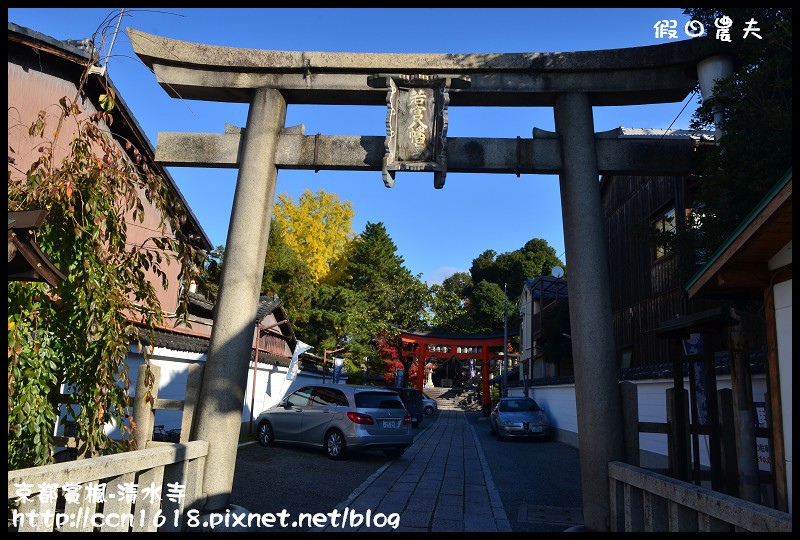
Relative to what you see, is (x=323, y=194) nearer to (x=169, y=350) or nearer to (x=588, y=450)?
(x=169, y=350)

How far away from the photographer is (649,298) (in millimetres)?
16938

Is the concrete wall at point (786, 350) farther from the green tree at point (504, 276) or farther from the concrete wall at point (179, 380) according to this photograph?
the green tree at point (504, 276)

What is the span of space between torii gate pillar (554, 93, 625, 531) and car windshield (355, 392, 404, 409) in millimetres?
7289

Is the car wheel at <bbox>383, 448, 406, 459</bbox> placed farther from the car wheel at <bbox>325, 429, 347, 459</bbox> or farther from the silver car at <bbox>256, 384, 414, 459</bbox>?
the car wheel at <bbox>325, 429, 347, 459</bbox>

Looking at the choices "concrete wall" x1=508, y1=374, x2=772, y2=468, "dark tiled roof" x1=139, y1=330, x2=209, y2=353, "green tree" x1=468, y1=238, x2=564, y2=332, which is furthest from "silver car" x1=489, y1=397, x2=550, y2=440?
"green tree" x1=468, y1=238, x2=564, y2=332

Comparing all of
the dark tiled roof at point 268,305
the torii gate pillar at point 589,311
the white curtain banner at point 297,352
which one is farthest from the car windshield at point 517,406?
the torii gate pillar at point 589,311

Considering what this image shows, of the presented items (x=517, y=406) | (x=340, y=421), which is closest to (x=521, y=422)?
(x=517, y=406)

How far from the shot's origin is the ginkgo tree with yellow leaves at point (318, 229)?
116ft

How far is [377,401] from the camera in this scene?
13.2 meters

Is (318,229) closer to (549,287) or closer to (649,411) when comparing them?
(549,287)

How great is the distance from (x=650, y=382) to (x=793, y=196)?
8.41m

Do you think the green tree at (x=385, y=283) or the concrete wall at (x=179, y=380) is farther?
the green tree at (x=385, y=283)

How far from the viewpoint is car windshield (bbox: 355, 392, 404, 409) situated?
12.9 meters

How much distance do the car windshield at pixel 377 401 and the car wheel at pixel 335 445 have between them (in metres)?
0.74
